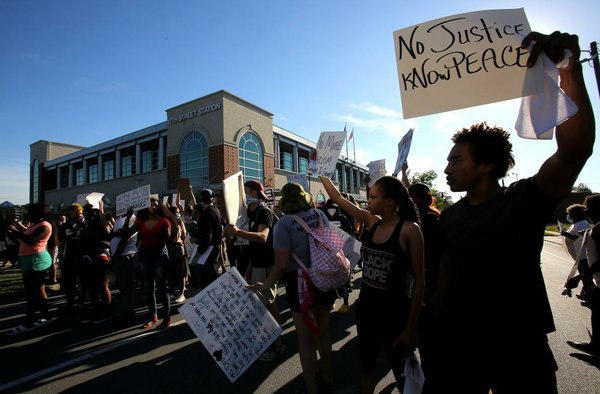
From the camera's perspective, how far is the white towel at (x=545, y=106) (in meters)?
1.27

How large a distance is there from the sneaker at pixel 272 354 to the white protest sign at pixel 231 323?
110cm

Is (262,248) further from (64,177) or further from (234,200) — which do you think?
(64,177)

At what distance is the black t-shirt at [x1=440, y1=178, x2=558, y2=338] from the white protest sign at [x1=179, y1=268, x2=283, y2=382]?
70.0 inches

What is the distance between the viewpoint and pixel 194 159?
28.5 m

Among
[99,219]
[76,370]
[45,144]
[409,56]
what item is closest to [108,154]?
[45,144]

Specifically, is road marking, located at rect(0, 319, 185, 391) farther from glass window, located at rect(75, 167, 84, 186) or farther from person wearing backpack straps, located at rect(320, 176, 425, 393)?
glass window, located at rect(75, 167, 84, 186)

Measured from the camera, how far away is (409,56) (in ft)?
7.47

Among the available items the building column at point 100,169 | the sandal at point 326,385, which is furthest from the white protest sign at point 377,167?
the building column at point 100,169

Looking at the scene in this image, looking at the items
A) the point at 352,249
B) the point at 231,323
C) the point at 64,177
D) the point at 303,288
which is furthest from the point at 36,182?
the point at 303,288

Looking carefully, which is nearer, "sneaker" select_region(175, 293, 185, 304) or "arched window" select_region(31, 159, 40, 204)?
"sneaker" select_region(175, 293, 185, 304)

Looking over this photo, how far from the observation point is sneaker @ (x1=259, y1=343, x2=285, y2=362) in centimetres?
386

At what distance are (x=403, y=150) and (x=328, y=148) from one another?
113 inches

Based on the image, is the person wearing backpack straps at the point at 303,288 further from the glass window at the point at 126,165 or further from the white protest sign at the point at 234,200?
the glass window at the point at 126,165

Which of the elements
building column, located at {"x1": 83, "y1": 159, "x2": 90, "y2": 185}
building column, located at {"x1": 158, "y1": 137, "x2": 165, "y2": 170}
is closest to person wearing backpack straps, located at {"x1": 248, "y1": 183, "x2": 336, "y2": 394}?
building column, located at {"x1": 158, "y1": 137, "x2": 165, "y2": 170}
